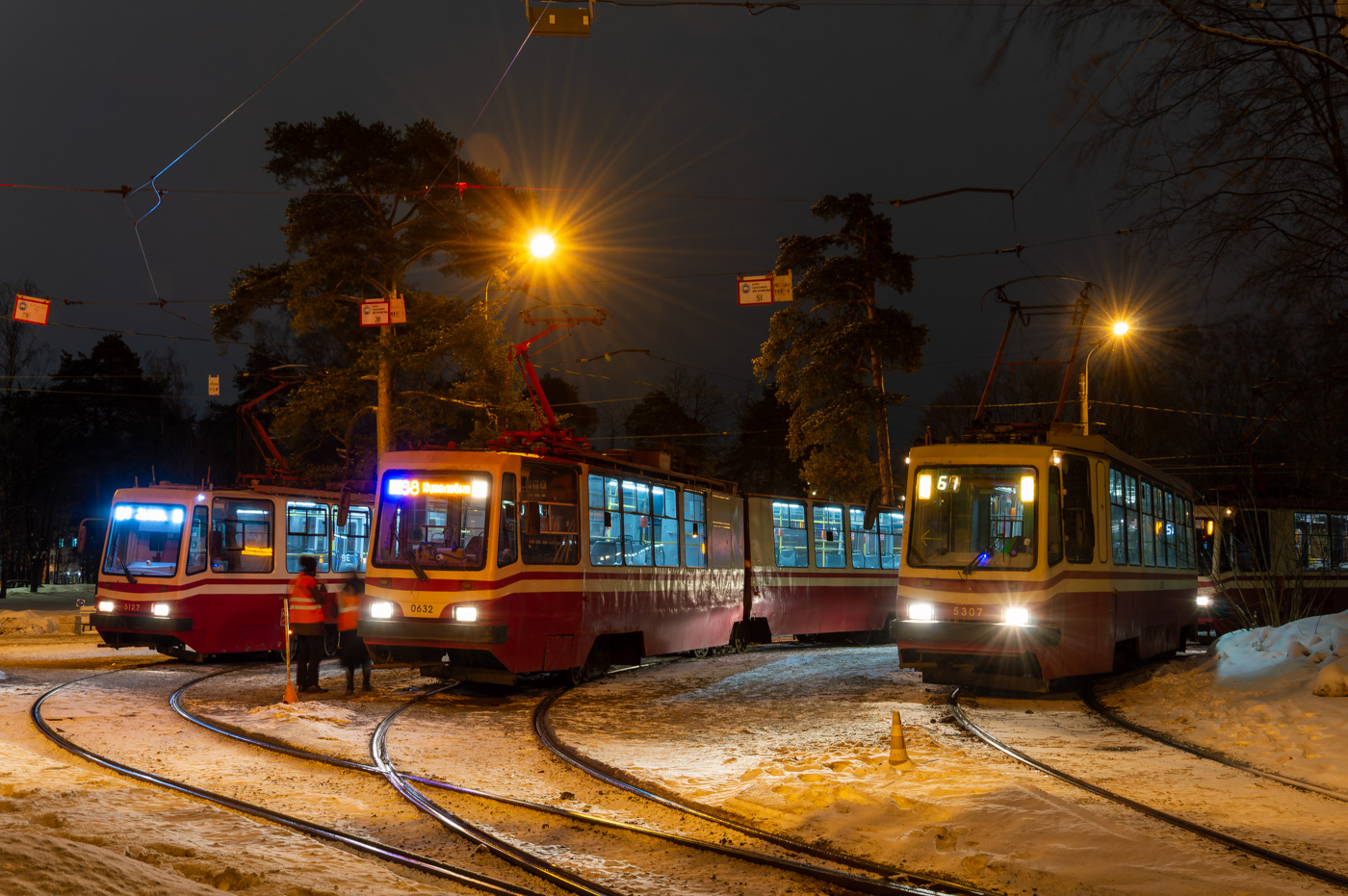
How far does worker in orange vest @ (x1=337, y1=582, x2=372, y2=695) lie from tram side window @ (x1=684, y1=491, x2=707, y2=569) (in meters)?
5.29

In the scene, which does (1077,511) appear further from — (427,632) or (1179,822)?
(427,632)

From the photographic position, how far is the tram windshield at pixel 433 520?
1377cm

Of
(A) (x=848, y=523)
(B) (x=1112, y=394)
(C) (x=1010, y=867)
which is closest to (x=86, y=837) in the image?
(C) (x=1010, y=867)

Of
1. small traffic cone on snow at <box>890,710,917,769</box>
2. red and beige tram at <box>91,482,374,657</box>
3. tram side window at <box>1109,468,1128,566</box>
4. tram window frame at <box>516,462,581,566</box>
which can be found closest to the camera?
small traffic cone on snow at <box>890,710,917,769</box>

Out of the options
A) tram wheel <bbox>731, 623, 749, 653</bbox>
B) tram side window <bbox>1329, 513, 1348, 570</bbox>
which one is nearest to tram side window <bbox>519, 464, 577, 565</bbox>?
tram wheel <bbox>731, 623, 749, 653</bbox>

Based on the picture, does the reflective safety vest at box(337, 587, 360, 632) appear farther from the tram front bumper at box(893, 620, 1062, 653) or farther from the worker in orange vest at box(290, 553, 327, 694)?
the tram front bumper at box(893, 620, 1062, 653)

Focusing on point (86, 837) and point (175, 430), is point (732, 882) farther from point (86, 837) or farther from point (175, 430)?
point (175, 430)

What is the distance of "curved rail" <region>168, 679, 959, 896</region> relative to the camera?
6047 mm

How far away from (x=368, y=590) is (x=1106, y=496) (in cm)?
909

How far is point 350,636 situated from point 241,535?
4908mm

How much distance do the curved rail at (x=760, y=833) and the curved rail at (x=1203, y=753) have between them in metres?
3.83

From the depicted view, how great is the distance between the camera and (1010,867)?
6.32m

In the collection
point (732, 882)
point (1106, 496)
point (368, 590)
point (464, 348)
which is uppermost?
point (464, 348)

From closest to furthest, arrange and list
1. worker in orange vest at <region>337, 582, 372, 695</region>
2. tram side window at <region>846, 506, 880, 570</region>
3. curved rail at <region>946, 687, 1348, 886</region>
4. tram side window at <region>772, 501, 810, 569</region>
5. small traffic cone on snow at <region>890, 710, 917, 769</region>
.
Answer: curved rail at <region>946, 687, 1348, 886</region>
small traffic cone on snow at <region>890, 710, 917, 769</region>
worker in orange vest at <region>337, 582, 372, 695</region>
tram side window at <region>772, 501, 810, 569</region>
tram side window at <region>846, 506, 880, 570</region>
